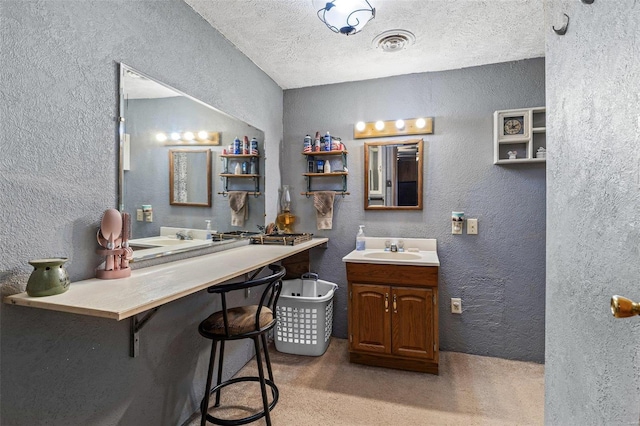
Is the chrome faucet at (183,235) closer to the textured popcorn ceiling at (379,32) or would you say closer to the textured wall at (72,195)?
the textured wall at (72,195)

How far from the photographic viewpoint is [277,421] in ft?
5.66

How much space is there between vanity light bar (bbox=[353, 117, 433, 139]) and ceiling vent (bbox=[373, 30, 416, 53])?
60cm

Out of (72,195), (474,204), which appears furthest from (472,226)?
(72,195)

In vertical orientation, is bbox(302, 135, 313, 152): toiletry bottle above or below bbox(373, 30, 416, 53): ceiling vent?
below

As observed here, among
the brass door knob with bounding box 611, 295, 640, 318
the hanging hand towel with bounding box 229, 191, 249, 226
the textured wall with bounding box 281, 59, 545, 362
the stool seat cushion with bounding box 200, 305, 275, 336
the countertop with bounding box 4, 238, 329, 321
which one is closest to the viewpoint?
the brass door knob with bounding box 611, 295, 640, 318

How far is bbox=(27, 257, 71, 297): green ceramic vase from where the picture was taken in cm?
98

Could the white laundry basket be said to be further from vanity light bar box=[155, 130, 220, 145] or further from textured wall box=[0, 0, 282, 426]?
vanity light bar box=[155, 130, 220, 145]

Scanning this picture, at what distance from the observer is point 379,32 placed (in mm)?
2033

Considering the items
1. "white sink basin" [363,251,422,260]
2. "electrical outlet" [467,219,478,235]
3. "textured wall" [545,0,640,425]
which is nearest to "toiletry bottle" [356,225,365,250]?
"white sink basin" [363,251,422,260]

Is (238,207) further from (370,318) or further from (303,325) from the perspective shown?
(370,318)

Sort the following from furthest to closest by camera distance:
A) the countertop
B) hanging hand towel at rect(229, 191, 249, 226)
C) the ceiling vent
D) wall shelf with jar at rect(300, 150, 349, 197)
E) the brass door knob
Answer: wall shelf with jar at rect(300, 150, 349, 197) → hanging hand towel at rect(229, 191, 249, 226) → the ceiling vent → the countertop → the brass door knob

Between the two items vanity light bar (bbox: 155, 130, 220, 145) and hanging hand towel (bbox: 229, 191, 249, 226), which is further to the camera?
hanging hand towel (bbox: 229, 191, 249, 226)

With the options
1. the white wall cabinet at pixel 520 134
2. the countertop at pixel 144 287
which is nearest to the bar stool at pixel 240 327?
the countertop at pixel 144 287

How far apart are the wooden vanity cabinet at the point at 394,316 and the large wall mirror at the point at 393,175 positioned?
68 centimetres
